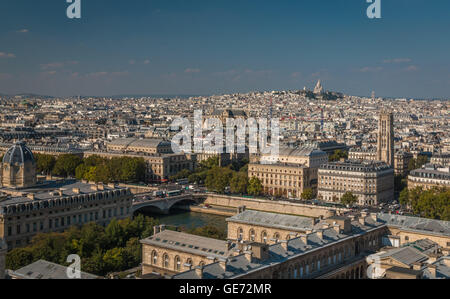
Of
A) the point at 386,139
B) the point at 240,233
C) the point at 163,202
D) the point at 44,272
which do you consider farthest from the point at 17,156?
the point at 386,139

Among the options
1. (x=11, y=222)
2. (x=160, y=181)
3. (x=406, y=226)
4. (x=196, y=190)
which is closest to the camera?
(x=406, y=226)

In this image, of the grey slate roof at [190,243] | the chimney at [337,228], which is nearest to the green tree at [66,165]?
the grey slate roof at [190,243]

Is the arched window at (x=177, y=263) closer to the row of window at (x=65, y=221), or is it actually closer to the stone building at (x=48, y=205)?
the stone building at (x=48, y=205)

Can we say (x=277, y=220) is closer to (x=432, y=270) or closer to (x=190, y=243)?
(x=190, y=243)
